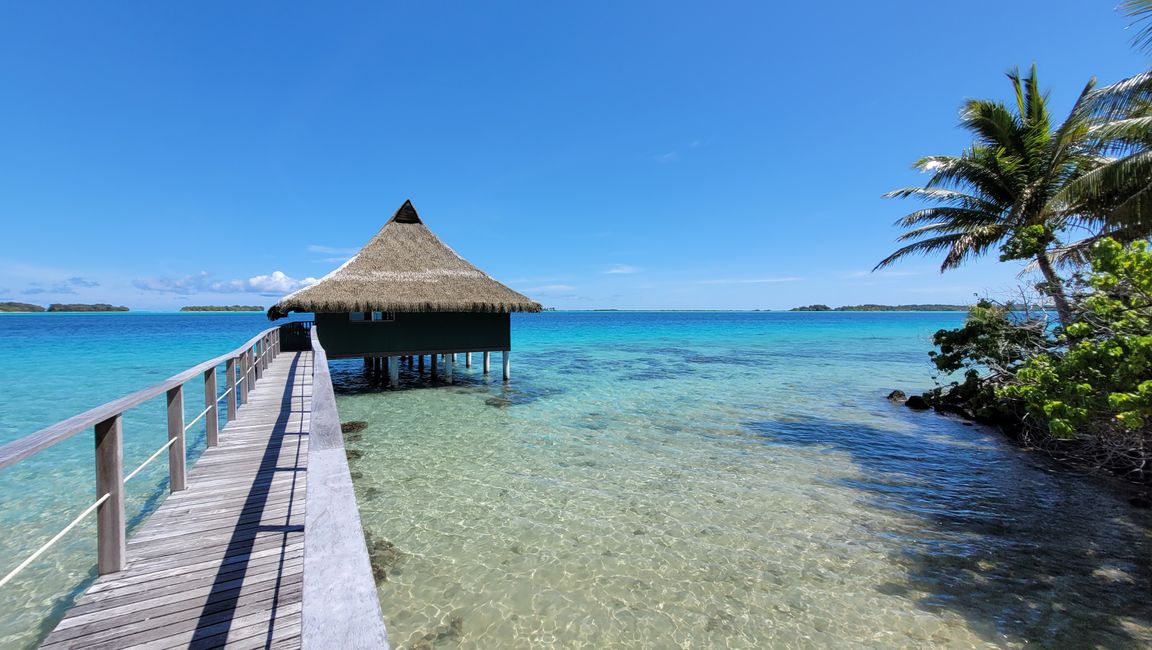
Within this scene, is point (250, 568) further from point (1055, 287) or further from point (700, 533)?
point (1055, 287)

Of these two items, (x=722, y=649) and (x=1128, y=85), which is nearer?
(x=722, y=649)

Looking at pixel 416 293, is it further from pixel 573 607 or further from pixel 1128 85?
pixel 1128 85

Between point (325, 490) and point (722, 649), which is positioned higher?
point (325, 490)

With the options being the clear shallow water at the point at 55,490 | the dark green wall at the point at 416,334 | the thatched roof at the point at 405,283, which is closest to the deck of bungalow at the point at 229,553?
A: the clear shallow water at the point at 55,490

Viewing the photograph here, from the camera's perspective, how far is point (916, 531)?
18.1 ft

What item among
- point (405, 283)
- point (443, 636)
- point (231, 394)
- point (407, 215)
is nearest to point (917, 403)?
point (443, 636)

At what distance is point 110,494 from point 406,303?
33.8 ft

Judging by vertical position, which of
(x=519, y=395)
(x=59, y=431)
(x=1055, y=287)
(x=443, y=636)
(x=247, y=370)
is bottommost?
(x=443, y=636)

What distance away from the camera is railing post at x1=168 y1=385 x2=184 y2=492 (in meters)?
3.79

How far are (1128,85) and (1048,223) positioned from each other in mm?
3641

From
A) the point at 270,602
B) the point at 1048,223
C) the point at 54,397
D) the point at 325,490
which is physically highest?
the point at 1048,223

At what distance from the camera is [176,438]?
3838 mm

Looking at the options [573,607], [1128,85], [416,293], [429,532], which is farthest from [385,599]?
[1128,85]

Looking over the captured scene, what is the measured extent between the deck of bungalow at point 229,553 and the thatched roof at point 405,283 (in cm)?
777
